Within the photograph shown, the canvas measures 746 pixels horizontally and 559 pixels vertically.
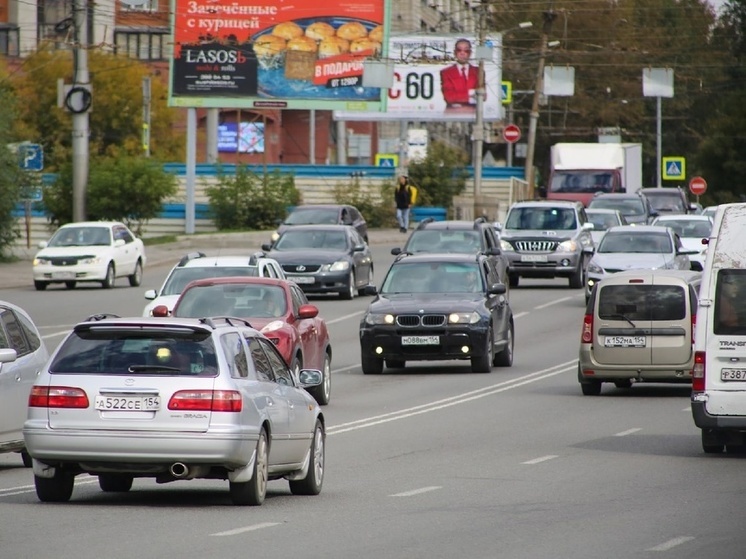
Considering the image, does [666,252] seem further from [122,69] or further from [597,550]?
[122,69]

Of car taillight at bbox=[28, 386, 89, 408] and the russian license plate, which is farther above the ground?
car taillight at bbox=[28, 386, 89, 408]

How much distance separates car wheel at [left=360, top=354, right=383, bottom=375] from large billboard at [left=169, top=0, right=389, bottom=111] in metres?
35.2

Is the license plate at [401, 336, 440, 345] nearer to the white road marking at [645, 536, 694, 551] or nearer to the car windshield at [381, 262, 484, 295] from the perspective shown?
the car windshield at [381, 262, 484, 295]

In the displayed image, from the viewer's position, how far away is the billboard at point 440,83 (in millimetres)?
72250

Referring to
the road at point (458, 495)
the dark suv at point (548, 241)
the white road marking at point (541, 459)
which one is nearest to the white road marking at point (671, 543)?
the road at point (458, 495)

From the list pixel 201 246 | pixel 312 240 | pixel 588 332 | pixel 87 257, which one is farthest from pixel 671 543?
pixel 201 246

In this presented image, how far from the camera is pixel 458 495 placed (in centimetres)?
1358

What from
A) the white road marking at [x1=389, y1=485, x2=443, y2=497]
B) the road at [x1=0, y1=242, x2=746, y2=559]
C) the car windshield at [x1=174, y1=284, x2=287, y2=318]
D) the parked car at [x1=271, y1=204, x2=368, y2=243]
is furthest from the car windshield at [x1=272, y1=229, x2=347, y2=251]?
the white road marking at [x1=389, y1=485, x2=443, y2=497]

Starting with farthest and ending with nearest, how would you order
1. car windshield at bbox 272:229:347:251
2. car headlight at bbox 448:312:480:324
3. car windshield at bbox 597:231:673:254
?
car windshield at bbox 272:229:347:251, car windshield at bbox 597:231:673:254, car headlight at bbox 448:312:480:324

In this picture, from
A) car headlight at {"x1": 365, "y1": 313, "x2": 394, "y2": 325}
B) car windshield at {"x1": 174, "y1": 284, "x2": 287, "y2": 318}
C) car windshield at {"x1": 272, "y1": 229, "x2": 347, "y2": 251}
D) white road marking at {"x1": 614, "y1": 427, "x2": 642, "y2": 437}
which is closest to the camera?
white road marking at {"x1": 614, "y1": 427, "x2": 642, "y2": 437}

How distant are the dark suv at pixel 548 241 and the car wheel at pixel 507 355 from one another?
13.3 meters

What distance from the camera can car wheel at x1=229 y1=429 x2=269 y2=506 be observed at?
12.3 m

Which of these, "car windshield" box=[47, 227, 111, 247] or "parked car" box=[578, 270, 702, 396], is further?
"car windshield" box=[47, 227, 111, 247]

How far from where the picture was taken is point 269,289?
838 inches
